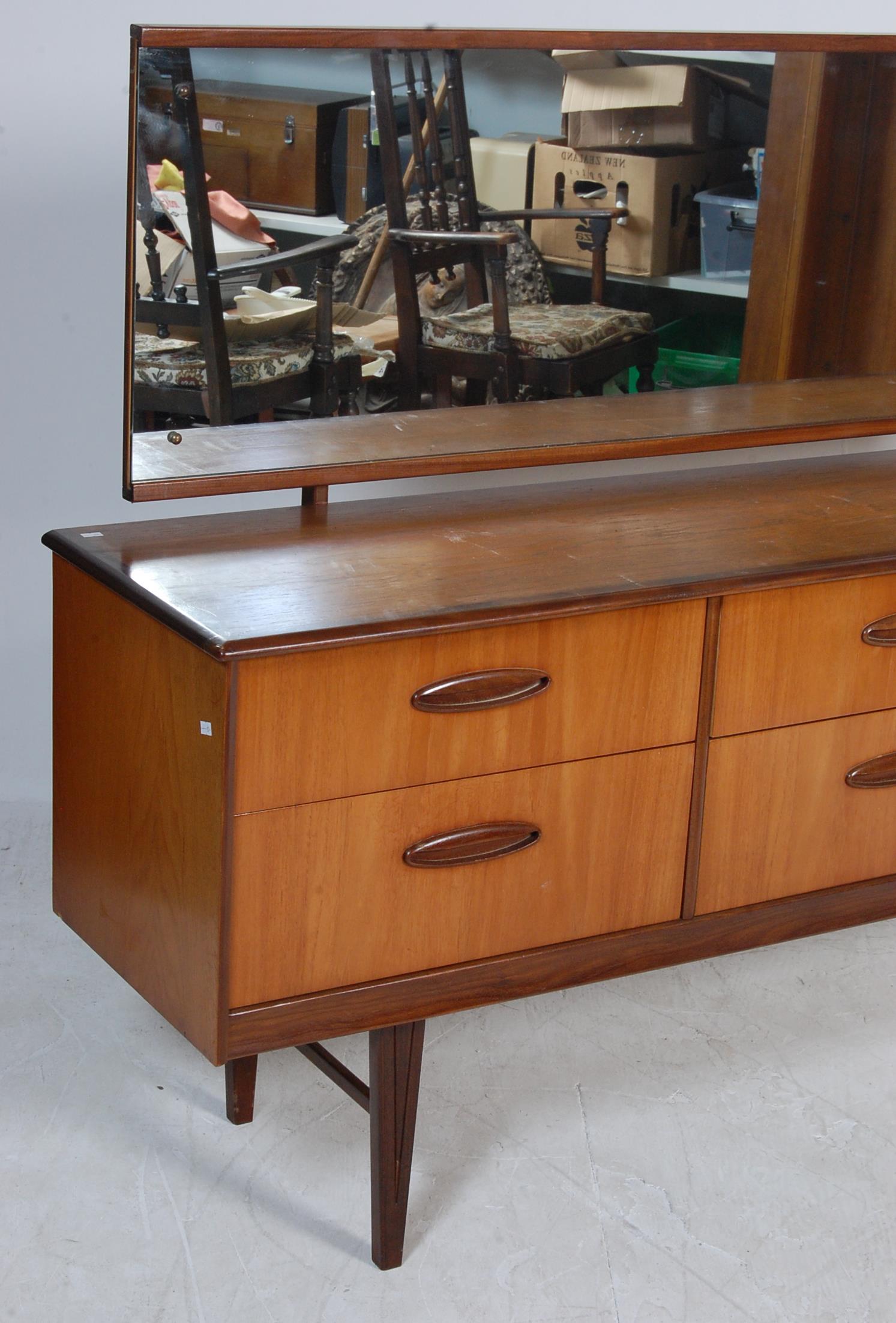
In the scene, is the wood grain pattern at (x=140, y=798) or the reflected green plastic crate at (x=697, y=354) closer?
the wood grain pattern at (x=140, y=798)

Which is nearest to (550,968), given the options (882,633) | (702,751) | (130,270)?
(702,751)

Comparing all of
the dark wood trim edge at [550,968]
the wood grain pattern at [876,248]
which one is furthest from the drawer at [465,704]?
the wood grain pattern at [876,248]

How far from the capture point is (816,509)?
1923 mm

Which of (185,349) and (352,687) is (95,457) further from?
(352,687)

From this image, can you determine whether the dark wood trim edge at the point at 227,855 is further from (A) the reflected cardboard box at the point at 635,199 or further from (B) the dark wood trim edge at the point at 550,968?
(A) the reflected cardboard box at the point at 635,199

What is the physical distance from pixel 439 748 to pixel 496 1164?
611 mm

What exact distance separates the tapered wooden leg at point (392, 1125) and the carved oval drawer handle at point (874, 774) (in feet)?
1.96

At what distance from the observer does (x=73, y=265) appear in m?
2.26

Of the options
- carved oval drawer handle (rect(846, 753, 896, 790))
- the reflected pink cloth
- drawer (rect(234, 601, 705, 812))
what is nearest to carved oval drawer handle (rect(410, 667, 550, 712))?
drawer (rect(234, 601, 705, 812))

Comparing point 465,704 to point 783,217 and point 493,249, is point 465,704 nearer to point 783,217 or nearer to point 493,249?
point 493,249

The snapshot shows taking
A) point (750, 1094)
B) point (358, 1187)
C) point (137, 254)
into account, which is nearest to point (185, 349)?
point (137, 254)

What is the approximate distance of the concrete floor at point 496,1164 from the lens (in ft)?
5.38

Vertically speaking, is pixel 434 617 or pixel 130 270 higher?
pixel 130 270

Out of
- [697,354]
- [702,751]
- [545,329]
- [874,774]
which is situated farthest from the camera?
[697,354]
